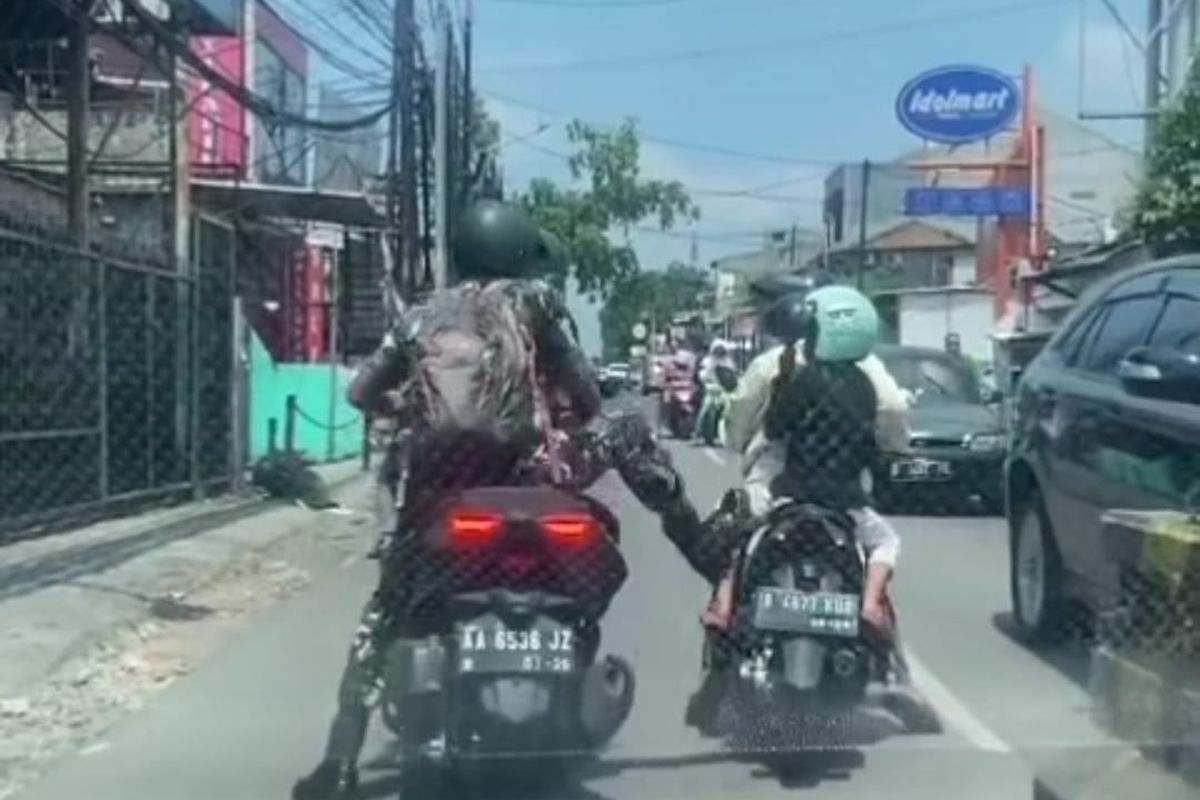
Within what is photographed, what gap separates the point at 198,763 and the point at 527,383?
2.00 metres

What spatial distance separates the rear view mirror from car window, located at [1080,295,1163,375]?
84 cm

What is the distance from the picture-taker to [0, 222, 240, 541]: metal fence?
47.4 feet

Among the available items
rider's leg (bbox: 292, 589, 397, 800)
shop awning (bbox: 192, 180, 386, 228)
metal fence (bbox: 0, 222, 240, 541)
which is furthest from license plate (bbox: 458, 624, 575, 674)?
shop awning (bbox: 192, 180, 386, 228)

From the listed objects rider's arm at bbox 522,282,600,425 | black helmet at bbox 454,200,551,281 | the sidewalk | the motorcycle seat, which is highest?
black helmet at bbox 454,200,551,281

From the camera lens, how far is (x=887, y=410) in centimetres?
783

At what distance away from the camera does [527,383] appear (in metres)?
6.70

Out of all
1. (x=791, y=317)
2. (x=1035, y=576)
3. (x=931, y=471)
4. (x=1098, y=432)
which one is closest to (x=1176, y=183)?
(x=931, y=471)

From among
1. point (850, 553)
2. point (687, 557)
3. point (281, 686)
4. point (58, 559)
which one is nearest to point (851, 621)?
point (850, 553)

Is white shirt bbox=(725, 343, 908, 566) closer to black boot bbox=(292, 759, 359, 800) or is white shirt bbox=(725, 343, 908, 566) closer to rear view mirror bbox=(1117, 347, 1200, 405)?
rear view mirror bbox=(1117, 347, 1200, 405)

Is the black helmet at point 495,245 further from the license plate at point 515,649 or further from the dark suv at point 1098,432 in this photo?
the dark suv at point 1098,432

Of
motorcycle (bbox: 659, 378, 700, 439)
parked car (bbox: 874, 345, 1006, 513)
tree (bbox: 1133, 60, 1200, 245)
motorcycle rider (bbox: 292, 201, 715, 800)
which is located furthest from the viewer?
motorcycle (bbox: 659, 378, 700, 439)

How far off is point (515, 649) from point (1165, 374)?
2.71 meters

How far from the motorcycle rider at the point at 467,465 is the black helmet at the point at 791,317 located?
0.69m

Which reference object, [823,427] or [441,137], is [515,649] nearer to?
[823,427]
